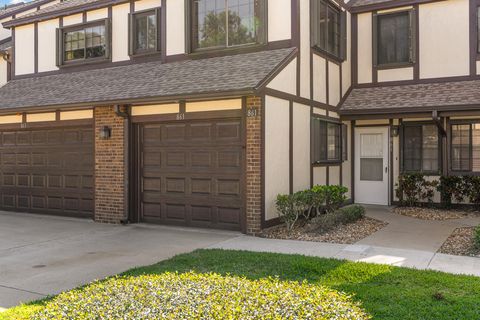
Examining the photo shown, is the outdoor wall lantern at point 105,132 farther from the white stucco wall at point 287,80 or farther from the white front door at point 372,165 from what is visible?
the white front door at point 372,165

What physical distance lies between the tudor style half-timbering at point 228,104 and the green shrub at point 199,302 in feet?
16.8

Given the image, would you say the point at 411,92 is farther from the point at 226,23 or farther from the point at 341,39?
the point at 226,23

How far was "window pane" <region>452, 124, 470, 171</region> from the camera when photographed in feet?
39.3

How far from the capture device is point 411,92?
1226 cm

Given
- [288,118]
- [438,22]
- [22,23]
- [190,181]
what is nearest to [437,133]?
[438,22]

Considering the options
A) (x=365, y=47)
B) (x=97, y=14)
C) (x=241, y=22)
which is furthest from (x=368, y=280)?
(x=97, y=14)

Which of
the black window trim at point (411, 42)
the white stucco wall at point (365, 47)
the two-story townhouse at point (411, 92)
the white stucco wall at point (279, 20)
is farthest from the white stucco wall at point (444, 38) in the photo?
the white stucco wall at point (279, 20)

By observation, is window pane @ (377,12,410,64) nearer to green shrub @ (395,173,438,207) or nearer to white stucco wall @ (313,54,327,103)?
white stucco wall @ (313,54,327,103)

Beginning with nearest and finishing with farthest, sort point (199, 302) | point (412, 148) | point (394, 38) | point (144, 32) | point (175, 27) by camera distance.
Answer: point (199, 302) → point (175, 27) → point (144, 32) → point (412, 148) → point (394, 38)

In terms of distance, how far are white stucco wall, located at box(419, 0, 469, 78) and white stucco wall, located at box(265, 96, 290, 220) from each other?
5058 millimetres

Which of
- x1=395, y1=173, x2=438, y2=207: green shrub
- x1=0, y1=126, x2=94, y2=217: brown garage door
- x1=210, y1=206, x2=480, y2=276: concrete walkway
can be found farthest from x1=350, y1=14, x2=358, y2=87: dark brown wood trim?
x1=0, y1=126, x2=94, y2=217: brown garage door

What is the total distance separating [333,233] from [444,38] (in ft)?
22.1

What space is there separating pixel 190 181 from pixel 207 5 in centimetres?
417

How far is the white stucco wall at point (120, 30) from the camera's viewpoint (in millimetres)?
12250
